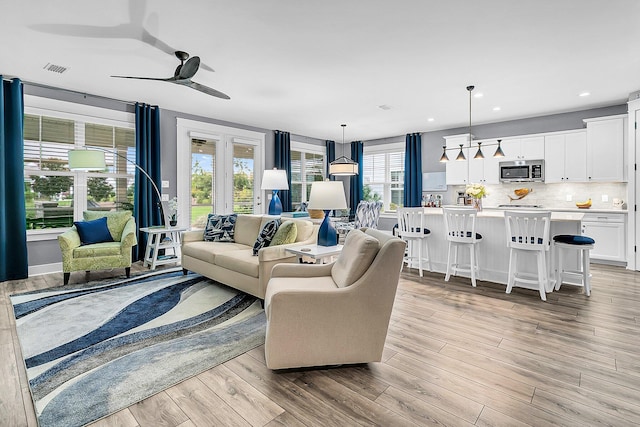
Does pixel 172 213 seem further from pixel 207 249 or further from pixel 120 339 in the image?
pixel 120 339

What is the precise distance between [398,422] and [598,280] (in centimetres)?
434

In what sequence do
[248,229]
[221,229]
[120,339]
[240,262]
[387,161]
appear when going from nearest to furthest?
1. [120,339]
2. [240,262]
3. [248,229]
4. [221,229]
5. [387,161]

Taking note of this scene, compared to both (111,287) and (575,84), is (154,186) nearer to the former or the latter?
(111,287)

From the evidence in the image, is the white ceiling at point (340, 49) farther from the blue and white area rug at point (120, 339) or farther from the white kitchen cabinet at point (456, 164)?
the blue and white area rug at point (120, 339)

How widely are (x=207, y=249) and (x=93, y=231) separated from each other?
1762 millimetres

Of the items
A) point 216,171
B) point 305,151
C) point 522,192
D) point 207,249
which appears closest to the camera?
point 207,249

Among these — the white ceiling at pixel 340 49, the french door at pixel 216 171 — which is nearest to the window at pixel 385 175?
the white ceiling at pixel 340 49

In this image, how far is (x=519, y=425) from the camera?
169 cm

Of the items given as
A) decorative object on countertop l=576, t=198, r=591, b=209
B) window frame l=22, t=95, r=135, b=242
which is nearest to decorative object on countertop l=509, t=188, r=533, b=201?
decorative object on countertop l=576, t=198, r=591, b=209

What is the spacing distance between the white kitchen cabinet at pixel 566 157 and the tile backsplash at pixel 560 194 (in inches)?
13.1

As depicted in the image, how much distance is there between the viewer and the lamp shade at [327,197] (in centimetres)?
318

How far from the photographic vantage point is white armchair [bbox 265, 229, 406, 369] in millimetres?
2102

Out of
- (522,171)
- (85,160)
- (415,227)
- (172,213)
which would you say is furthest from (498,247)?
(85,160)

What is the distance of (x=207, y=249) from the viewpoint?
4160 mm
